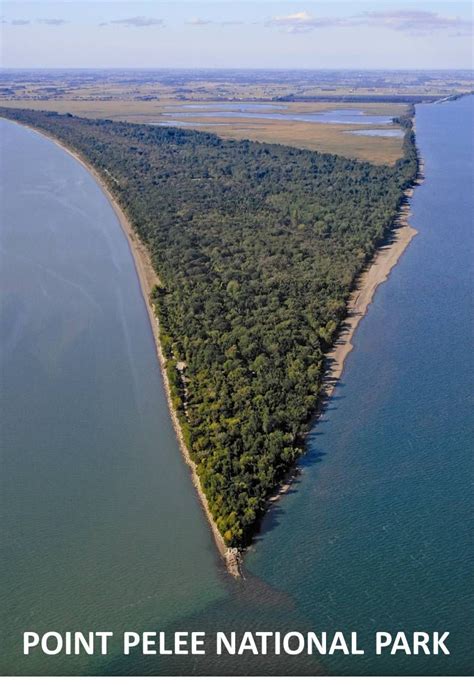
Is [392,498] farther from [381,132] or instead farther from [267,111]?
[267,111]

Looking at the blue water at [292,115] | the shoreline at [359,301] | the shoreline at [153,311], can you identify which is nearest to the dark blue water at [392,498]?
the shoreline at [359,301]

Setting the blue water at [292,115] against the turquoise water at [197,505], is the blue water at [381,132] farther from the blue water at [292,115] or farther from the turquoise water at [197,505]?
the turquoise water at [197,505]

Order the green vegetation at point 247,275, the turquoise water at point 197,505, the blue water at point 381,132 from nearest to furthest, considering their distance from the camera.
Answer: the turquoise water at point 197,505
the green vegetation at point 247,275
the blue water at point 381,132

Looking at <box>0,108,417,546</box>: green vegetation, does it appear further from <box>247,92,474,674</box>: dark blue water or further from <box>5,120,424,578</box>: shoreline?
<box>247,92,474,674</box>: dark blue water

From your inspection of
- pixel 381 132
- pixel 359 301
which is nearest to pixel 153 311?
pixel 359 301

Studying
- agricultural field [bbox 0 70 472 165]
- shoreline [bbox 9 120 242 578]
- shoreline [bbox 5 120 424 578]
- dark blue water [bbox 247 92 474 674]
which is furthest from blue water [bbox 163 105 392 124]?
dark blue water [bbox 247 92 474 674]

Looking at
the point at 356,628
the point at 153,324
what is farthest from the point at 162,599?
the point at 153,324
